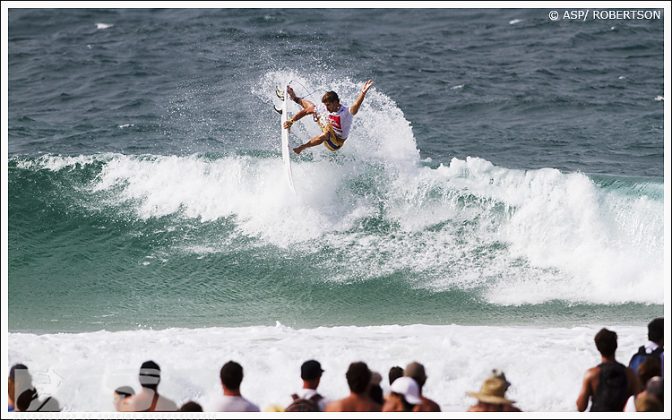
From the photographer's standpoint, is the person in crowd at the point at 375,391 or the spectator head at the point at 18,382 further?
the spectator head at the point at 18,382

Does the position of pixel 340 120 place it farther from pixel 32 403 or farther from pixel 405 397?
pixel 405 397

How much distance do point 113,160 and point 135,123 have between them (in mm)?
3301

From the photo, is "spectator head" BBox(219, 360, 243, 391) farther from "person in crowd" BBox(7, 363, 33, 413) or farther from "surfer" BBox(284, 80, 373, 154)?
"surfer" BBox(284, 80, 373, 154)

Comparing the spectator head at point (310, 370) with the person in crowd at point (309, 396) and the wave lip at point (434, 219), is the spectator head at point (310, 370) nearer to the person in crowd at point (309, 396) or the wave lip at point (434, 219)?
the person in crowd at point (309, 396)

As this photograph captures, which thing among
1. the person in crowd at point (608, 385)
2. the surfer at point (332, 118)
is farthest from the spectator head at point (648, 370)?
the surfer at point (332, 118)

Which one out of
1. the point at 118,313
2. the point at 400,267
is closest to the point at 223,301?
the point at 118,313

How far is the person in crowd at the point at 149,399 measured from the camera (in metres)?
6.74

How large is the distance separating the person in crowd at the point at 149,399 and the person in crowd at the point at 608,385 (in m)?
3.02

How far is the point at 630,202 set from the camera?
1470 cm

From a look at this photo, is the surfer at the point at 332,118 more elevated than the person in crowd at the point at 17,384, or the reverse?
the surfer at the point at 332,118

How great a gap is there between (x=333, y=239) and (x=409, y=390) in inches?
330

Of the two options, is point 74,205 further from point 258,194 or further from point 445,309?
point 445,309

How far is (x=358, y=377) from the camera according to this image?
632cm

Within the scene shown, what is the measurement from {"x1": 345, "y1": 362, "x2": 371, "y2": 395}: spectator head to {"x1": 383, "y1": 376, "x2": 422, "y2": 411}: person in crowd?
0.63 feet
